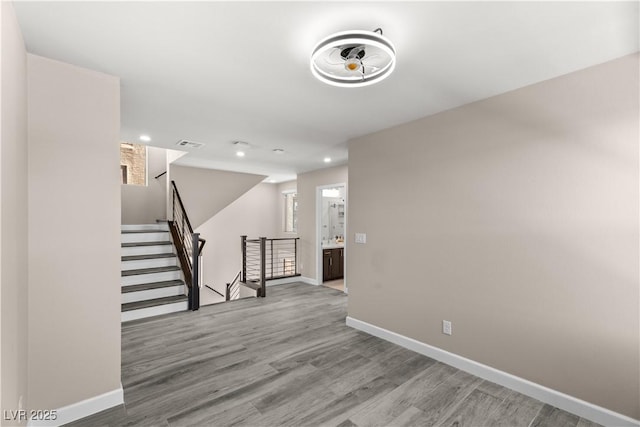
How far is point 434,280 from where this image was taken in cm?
297

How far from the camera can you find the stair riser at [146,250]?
4.81 meters

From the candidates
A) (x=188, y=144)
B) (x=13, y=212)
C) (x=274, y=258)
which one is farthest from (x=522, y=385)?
(x=274, y=258)

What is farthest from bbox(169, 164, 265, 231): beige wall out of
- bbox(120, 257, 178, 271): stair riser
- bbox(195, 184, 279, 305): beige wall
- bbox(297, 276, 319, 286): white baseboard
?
bbox(297, 276, 319, 286): white baseboard

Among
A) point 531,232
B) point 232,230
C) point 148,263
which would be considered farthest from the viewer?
point 232,230

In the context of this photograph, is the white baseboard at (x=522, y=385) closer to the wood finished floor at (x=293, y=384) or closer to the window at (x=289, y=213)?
the wood finished floor at (x=293, y=384)

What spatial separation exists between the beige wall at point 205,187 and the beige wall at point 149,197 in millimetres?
885

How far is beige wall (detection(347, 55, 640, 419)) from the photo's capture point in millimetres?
1958

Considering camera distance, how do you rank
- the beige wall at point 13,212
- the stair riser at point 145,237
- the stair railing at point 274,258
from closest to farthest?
the beige wall at point 13,212, the stair riser at point 145,237, the stair railing at point 274,258

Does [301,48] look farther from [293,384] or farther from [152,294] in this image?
[152,294]

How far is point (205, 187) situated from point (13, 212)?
190 inches

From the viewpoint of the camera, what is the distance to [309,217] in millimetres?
6406

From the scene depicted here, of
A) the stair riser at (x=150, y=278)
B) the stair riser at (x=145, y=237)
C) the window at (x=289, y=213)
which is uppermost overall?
the window at (x=289, y=213)

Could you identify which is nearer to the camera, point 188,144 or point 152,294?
point 188,144

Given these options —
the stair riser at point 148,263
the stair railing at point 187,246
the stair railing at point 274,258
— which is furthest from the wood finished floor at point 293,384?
the stair railing at point 274,258
